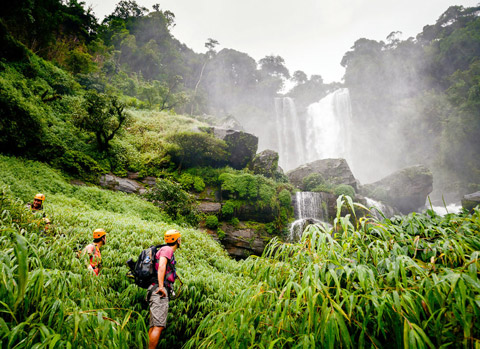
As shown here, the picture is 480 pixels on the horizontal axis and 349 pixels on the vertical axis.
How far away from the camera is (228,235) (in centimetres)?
1095

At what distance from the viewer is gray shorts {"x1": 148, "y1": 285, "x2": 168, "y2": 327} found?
8.64 feet

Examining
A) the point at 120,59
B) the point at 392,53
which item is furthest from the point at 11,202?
the point at 392,53

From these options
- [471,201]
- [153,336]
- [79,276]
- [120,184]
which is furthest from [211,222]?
[471,201]

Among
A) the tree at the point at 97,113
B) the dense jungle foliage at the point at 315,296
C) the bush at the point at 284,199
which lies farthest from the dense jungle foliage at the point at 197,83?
the dense jungle foliage at the point at 315,296

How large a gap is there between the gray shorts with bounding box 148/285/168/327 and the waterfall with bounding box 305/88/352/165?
3539cm

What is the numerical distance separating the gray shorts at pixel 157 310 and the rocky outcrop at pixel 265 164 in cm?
1342

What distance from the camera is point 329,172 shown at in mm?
19750

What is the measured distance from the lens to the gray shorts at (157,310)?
263 centimetres

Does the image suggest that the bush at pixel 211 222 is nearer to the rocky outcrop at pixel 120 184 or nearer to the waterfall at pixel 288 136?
the rocky outcrop at pixel 120 184

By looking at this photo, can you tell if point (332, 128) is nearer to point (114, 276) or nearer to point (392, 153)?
point (392, 153)

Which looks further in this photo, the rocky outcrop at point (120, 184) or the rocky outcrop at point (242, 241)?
the rocky outcrop at point (242, 241)

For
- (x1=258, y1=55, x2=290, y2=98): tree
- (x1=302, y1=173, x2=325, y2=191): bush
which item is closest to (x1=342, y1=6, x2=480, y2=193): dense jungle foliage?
(x1=258, y1=55, x2=290, y2=98): tree

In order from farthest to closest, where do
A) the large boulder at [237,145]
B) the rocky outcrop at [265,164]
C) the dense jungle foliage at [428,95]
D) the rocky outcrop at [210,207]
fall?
the dense jungle foliage at [428,95]
the rocky outcrop at [265,164]
the large boulder at [237,145]
the rocky outcrop at [210,207]

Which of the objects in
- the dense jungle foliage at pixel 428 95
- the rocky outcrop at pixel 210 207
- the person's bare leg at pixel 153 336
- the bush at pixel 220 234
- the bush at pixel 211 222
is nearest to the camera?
the person's bare leg at pixel 153 336
